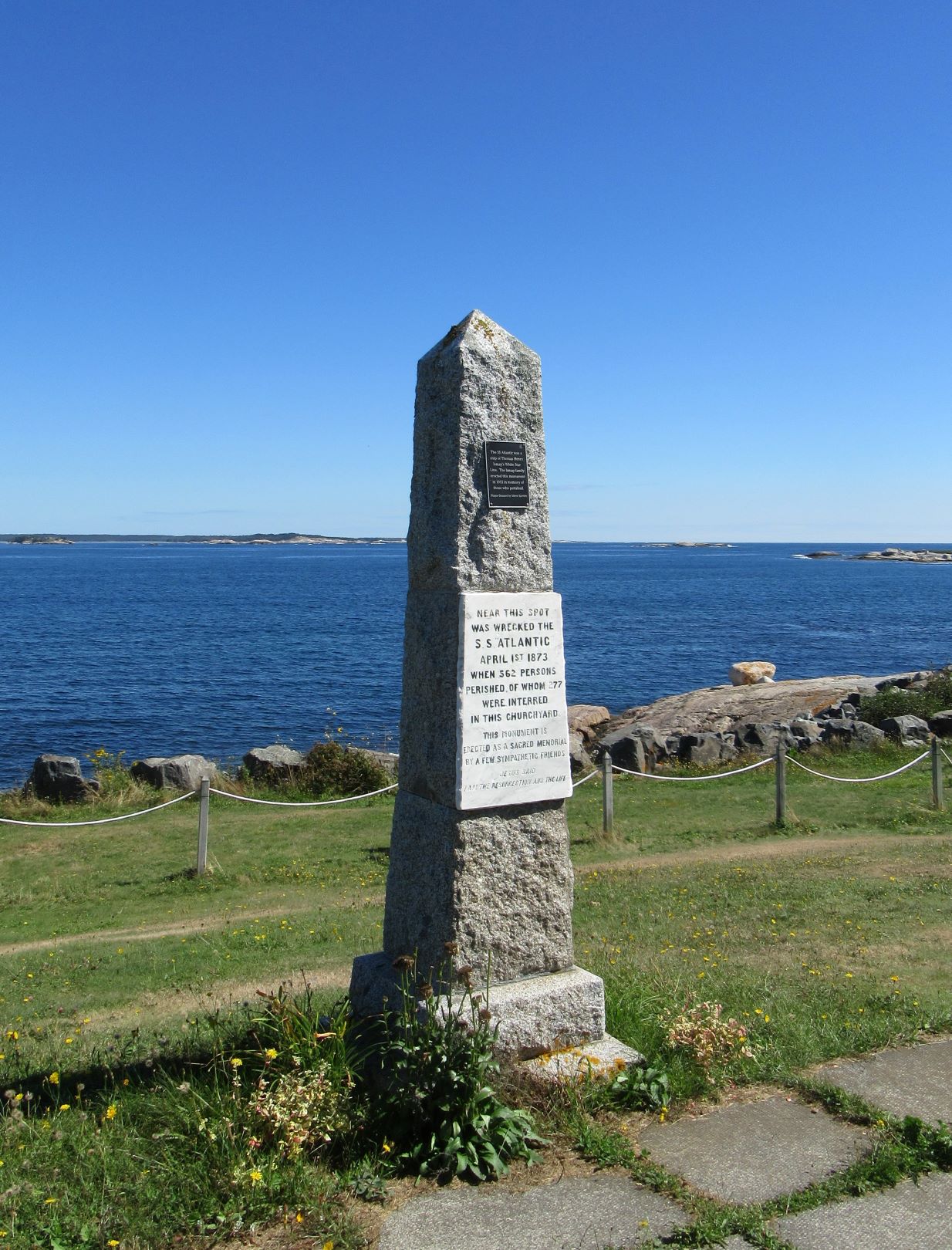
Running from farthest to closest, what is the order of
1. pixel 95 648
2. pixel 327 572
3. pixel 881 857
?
pixel 327 572 → pixel 95 648 → pixel 881 857

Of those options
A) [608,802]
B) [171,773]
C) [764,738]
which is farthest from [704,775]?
[171,773]

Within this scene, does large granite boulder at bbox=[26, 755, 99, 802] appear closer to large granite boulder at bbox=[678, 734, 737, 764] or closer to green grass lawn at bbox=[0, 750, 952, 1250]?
green grass lawn at bbox=[0, 750, 952, 1250]

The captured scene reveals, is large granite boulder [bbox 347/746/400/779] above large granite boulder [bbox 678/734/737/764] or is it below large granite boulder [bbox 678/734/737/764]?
above

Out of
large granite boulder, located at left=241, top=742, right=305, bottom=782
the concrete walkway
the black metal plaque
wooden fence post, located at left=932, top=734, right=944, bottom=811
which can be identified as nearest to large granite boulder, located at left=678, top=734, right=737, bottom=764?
wooden fence post, located at left=932, top=734, right=944, bottom=811

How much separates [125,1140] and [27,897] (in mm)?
7823

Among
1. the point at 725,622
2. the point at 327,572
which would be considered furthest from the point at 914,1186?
the point at 327,572

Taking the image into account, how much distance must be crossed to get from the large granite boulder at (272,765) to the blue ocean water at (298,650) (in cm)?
850

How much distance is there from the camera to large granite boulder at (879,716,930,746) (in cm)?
2133

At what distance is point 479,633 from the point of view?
5.24 m

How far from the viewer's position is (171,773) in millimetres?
18453

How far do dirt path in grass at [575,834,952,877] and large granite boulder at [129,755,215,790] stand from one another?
349 inches

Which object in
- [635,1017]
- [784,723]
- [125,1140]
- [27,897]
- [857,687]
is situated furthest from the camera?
[857,687]

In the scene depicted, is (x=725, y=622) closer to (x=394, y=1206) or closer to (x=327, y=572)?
(x=394, y=1206)

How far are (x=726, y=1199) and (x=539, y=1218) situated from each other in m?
0.77
